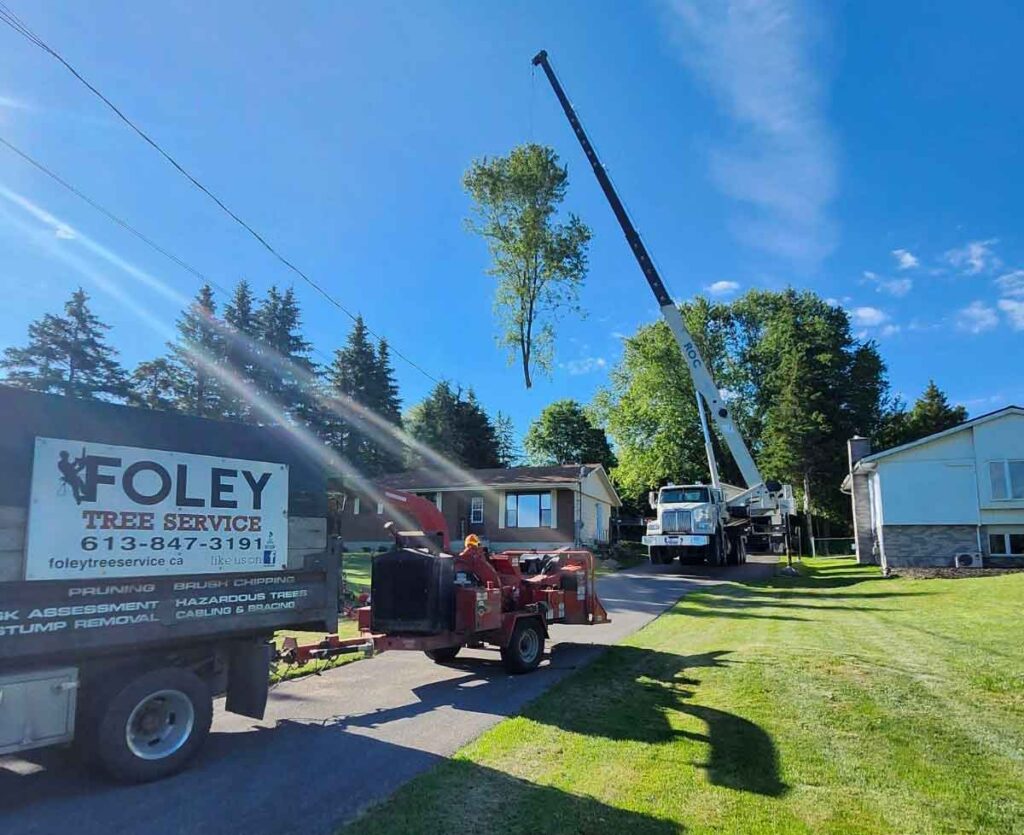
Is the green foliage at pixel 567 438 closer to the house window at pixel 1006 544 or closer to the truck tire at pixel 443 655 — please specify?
the house window at pixel 1006 544

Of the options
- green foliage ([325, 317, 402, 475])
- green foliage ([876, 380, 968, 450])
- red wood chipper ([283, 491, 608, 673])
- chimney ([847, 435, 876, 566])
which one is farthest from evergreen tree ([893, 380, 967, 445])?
red wood chipper ([283, 491, 608, 673])

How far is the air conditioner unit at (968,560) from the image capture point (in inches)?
905

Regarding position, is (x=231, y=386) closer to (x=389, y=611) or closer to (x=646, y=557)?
(x=646, y=557)

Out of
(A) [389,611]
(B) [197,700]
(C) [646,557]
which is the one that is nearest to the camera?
(B) [197,700]

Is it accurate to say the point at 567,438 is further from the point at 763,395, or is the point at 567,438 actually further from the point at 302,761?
the point at 302,761

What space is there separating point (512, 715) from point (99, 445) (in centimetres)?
477

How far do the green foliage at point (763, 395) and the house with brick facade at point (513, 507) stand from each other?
15.3 metres

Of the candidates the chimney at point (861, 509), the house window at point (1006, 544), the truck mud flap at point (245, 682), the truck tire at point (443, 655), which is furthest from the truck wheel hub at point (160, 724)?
the chimney at point (861, 509)

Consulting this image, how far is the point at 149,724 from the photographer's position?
18.2 ft

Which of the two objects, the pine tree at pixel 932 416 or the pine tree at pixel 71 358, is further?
the pine tree at pixel 932 416

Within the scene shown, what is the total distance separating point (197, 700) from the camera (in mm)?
5785

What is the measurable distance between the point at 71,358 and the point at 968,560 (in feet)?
137

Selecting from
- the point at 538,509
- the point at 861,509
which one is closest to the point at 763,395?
the point at 861,509

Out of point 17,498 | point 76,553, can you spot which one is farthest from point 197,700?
point 17,498
